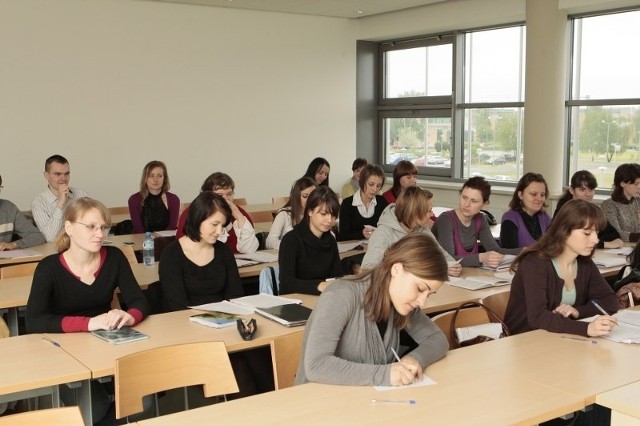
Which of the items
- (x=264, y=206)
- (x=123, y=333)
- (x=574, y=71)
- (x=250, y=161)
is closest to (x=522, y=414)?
(x=123, y=333)

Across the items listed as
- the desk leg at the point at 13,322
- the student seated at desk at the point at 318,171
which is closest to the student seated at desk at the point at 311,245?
the desk leg at the point at 13,322

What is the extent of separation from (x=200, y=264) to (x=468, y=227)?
2.16 meters

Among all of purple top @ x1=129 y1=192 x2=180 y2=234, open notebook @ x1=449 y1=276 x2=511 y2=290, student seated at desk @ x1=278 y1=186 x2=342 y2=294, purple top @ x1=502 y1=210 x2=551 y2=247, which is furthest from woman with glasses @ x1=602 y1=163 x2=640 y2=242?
purple top @ x1=129 y1=192 x2=180 y2=234

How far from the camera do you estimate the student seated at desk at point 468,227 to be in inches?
204

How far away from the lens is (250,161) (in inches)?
390

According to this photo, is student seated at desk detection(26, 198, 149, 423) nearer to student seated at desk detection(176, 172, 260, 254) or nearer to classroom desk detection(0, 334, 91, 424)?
classroom desk detection(0, 334, 91, 424)

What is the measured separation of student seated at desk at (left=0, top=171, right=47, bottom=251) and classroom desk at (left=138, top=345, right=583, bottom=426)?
13.3 feet

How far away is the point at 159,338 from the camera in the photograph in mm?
3223

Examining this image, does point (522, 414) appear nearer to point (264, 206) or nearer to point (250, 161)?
point (264, 206)

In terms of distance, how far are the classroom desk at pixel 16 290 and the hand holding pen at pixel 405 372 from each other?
2256 mm

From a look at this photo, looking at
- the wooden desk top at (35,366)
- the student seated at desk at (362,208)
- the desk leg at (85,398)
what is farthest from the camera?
the student seated at desk at (362,208)

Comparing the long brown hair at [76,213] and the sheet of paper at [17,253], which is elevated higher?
the long brown hair at [76,213]

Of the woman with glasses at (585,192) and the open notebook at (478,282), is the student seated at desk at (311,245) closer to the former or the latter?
the open notebook at (478,282)

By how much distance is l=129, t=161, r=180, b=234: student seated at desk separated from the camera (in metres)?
6.88
